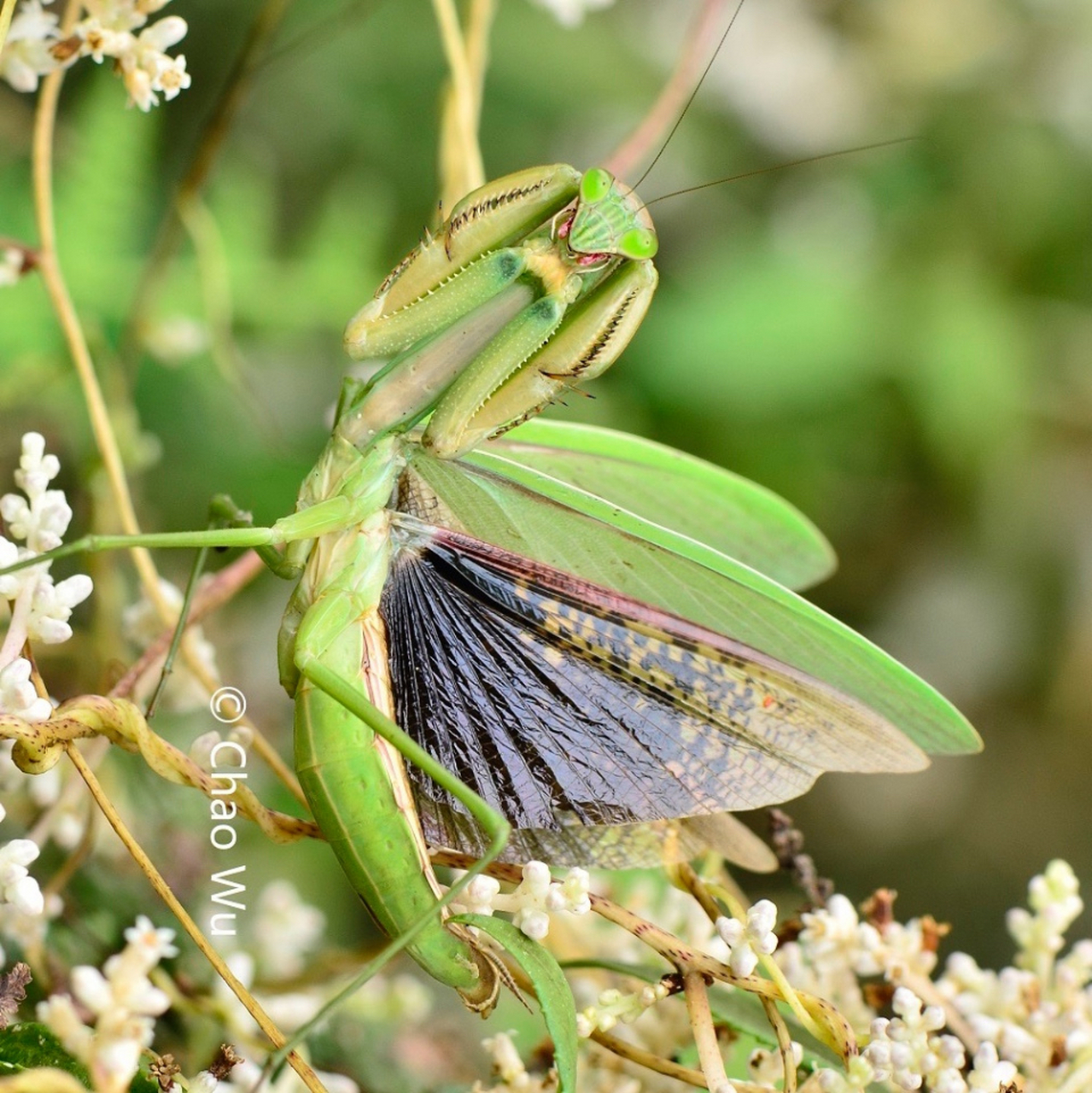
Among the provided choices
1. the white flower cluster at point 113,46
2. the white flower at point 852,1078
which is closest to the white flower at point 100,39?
the white flower cluster at point 113,46

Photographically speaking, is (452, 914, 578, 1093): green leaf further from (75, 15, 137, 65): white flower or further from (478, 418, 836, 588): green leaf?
(75, 15, 137, 65): white flower

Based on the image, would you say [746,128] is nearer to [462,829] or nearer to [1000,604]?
[1000,604]

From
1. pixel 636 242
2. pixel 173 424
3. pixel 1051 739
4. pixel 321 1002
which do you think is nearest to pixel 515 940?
pixel 321 1002

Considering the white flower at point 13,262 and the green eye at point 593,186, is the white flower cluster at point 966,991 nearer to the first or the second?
the green eye at point 593,186

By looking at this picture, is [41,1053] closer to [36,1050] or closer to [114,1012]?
[36,1050]

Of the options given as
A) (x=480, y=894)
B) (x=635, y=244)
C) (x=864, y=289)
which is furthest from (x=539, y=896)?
(x=864, y=289)

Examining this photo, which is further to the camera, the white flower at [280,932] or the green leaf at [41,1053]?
the white flower at [280,932]
